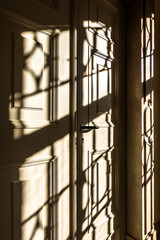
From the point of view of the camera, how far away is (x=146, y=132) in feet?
5.03

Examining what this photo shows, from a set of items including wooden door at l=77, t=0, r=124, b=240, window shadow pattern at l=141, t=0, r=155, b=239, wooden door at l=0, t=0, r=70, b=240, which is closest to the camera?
wooden door at l=0, t=0, r=70, b=240

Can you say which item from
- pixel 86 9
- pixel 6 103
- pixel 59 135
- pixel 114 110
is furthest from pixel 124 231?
pixel 86 9

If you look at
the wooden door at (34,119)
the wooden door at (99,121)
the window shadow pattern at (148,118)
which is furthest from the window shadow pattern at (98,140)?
the window shadow pattern at (148,118)

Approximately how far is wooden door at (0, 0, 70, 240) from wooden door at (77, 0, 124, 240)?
4.9 inches

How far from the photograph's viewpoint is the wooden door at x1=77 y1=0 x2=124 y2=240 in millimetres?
1148

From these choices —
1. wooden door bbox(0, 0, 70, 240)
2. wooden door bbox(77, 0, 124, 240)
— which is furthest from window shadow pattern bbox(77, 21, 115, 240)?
wooden door bbox(0, 0, 70, 240)

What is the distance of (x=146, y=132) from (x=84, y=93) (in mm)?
657

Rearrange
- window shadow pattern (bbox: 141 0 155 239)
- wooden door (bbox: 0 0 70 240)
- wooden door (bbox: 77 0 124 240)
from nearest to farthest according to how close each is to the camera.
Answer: wooden door (bbox: 0 0 70 240), wooden door (bbox: 77 0 124 240), window shadow pattern (bbox: 141 0 155 239)

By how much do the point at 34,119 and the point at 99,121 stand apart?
0.52 metres

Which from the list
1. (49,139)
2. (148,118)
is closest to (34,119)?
(49,139)

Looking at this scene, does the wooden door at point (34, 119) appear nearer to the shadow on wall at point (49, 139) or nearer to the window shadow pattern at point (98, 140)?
the shadow on wall at point (49, 139)

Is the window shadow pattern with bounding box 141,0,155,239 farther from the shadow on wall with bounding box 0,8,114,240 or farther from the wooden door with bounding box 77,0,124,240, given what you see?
the shadow on wall with bounding box 0,8,114,240

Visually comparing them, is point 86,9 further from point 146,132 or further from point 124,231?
point 124,231

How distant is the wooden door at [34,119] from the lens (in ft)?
2.57
